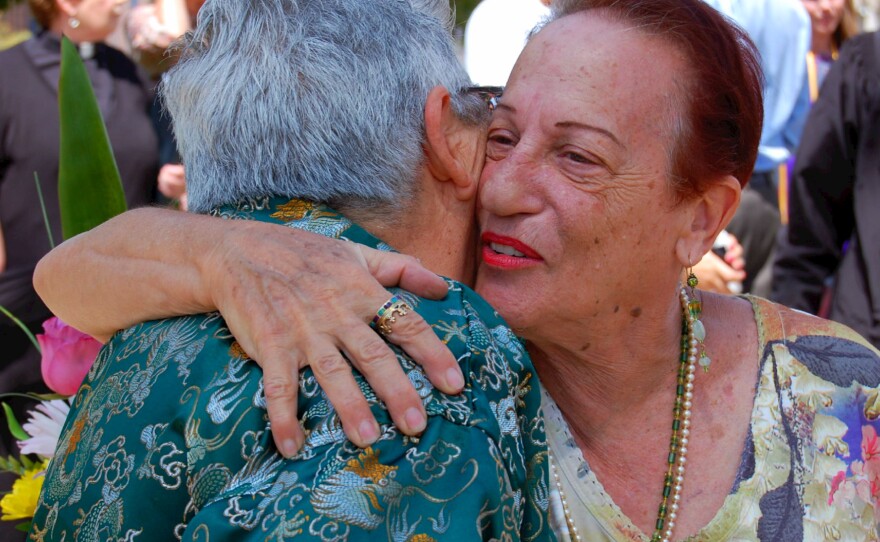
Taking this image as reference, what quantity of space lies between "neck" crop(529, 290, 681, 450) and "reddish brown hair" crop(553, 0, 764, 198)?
337mm

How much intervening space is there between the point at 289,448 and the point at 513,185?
0.83 meters

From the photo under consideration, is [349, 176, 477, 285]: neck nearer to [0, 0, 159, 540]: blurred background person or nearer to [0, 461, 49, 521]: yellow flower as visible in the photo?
[0, 461, 49, 521]: yellow flower

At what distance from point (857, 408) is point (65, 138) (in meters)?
1.99

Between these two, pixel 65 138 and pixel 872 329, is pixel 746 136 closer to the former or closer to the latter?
pixel 65 138

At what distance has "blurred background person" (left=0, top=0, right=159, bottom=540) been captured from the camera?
171 inches

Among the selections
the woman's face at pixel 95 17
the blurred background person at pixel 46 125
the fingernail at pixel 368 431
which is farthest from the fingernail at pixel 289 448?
the woman's face at pixel 95 17

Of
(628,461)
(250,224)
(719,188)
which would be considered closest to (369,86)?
(250,224)

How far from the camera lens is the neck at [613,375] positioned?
2.33 metres

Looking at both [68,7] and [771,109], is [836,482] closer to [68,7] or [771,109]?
[771,109]

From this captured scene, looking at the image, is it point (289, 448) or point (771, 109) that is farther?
point (771, 109)

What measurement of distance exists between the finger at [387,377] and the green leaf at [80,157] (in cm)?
126

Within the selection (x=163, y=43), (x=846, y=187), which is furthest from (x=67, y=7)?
(x=846, y=187)

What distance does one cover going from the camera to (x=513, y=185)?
2.08m

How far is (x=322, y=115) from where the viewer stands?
5.64ft
